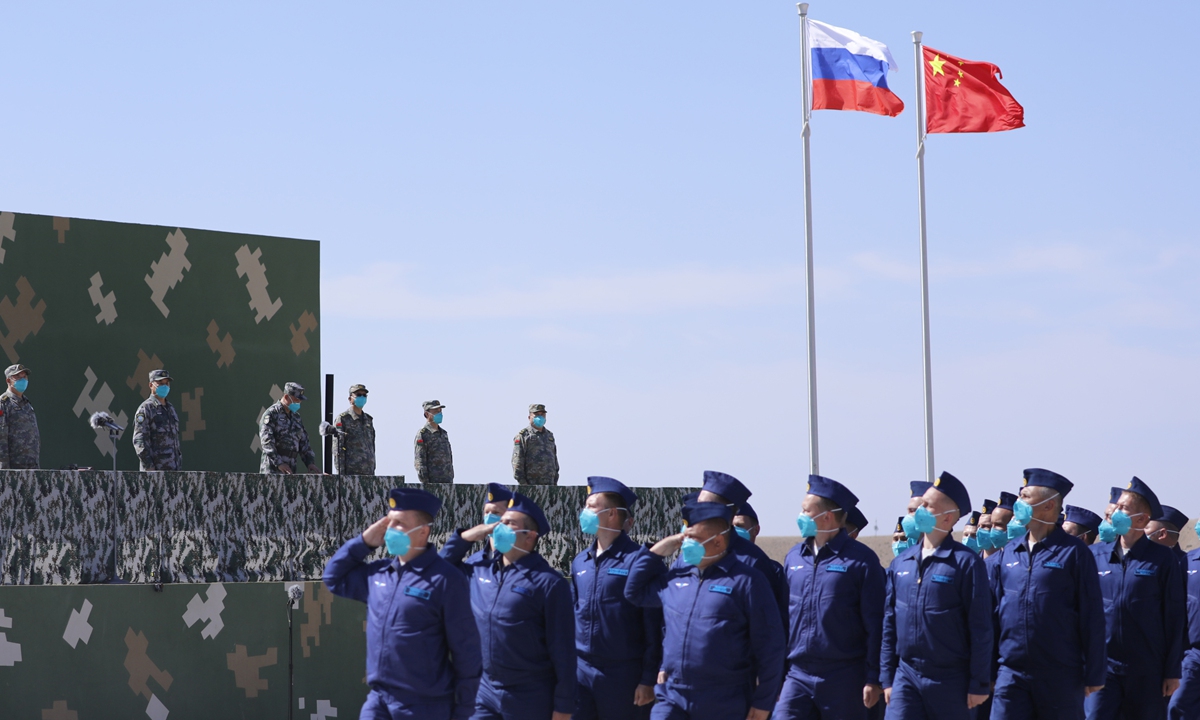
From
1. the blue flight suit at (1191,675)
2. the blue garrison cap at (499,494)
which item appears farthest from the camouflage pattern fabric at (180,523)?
the blue flight suit at (1191,675)

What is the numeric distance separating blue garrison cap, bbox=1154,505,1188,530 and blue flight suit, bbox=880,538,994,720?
422cm

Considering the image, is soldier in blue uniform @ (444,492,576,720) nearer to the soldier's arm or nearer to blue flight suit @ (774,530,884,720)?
blue flight suit @ (774,530,884,720)

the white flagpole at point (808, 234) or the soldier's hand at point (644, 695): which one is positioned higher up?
the white flagpole at point (808, 234)

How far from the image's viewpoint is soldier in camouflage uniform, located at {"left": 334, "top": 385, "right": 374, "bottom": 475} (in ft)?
57.2

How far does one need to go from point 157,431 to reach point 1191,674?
10270 millimetres

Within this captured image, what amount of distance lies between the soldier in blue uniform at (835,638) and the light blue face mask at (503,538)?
1904 mm

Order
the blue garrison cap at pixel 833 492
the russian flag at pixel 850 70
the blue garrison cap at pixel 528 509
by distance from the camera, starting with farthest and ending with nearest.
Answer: the russian flag at pixel 850 70, the blue garrison cap at pixel 833 492, the blue garrison cap at pixel 528 509

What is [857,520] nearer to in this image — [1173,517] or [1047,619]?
[1047,619]

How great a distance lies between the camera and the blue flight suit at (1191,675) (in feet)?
39.4

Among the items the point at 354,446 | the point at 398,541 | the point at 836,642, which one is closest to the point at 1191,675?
the point at 836,642

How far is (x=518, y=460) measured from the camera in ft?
64.0

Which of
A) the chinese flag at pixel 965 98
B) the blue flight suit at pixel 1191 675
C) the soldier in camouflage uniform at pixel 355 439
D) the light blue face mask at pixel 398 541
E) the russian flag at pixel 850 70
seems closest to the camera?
the light blue face mask at pixel 398 541

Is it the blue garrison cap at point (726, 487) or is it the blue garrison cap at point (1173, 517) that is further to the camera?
the blue garrison cap at point (1173, 517)

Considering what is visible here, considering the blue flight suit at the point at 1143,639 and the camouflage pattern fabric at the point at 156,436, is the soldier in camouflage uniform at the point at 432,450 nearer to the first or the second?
the camouflage pattern fabric at the point at 156,436
